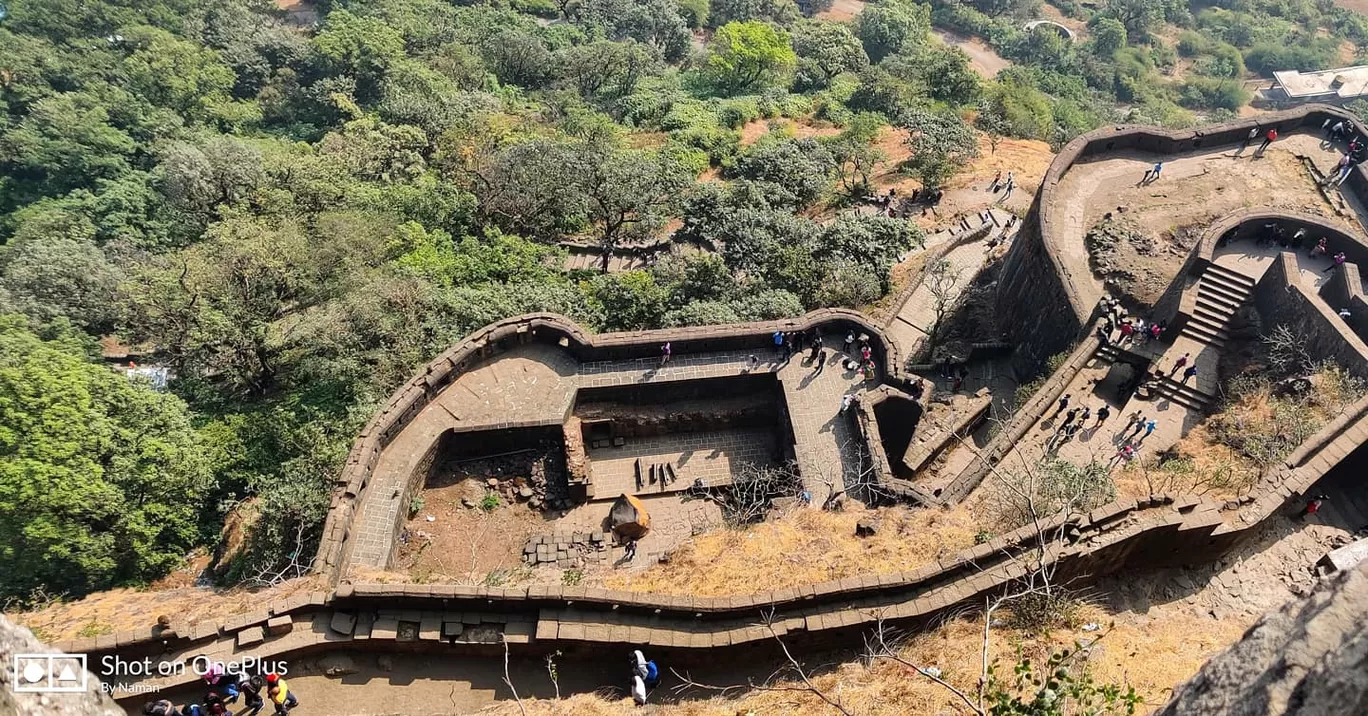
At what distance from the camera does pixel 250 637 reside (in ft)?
46.6

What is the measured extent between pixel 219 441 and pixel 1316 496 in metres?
29.2

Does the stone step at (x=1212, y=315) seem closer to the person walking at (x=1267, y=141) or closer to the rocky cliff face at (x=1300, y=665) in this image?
the person walking at (x=1267, y=141)

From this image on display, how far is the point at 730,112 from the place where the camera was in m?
52.0

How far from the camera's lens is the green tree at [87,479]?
691 inches

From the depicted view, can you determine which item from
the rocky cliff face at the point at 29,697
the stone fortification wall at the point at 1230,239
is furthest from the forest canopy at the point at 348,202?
the rocky cliff face at the point at 29,697

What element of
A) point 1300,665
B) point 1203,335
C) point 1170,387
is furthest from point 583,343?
point 1203,335

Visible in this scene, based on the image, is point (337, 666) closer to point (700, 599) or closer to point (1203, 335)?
point (700, 599)

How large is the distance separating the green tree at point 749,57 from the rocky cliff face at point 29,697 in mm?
56935

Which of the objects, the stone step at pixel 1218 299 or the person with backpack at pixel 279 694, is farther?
the stone step at pixel 1218 299

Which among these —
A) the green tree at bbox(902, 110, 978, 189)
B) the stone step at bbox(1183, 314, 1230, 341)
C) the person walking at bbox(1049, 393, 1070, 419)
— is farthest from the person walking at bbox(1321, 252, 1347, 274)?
the green tree at bbox(902, 110, 978, 189)

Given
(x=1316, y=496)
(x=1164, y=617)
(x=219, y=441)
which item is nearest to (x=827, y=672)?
(x=1164, y=617)

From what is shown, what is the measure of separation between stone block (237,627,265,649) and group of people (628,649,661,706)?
745cm

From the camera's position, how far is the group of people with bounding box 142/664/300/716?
523 inches

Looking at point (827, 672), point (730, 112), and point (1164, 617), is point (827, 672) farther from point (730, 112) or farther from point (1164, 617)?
point (730, 112)
